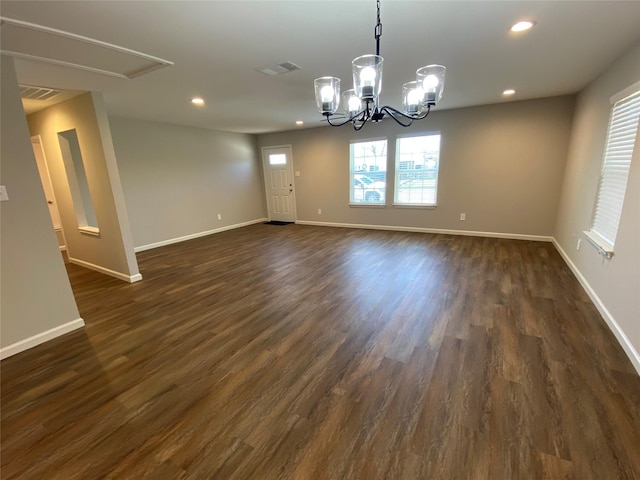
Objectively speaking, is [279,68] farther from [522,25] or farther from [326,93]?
[522,25]

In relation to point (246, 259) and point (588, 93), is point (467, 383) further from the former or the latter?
point (588, 93)

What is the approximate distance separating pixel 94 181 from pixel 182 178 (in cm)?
240

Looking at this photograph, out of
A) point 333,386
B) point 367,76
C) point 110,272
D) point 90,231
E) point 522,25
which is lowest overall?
point 333,386

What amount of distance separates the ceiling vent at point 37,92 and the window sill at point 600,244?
19.7 ft

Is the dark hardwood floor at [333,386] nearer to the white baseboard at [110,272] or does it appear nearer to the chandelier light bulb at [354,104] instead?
the white baseboard at [110,272]

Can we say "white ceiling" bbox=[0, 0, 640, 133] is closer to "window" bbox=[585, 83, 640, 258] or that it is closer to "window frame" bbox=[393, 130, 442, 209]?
"window" bbox=[585, 83, 640, 258]

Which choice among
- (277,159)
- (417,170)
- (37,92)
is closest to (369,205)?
(417,170)

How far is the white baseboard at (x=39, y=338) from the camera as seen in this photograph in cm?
240

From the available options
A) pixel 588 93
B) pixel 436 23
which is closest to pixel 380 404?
pixel 436 23

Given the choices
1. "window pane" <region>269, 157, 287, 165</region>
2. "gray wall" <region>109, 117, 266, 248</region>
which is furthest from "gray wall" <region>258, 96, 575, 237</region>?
"gray wall" <region>109, 117, 266, 248</region>

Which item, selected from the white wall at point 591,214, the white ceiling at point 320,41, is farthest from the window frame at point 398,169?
the white wall at point 591,214

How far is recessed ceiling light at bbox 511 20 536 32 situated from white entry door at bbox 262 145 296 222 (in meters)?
5.69

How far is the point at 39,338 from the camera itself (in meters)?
2.56

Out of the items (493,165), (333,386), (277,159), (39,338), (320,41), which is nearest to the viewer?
(333,386)
